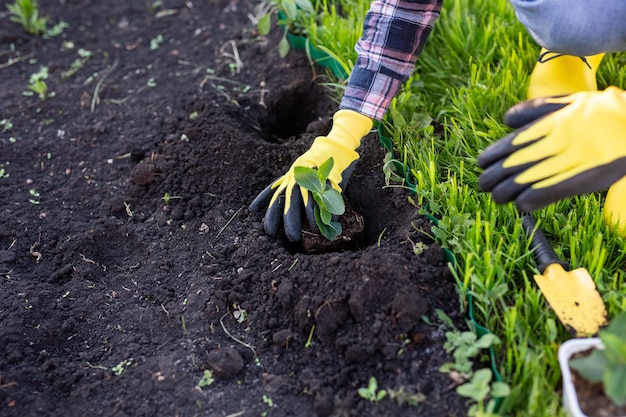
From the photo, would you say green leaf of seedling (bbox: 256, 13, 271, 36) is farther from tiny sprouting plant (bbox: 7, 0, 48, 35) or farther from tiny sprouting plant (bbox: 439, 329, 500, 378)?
tiny sprouting plant (bbox: 439, 329, 500, 378)

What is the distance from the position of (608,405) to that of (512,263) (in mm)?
408

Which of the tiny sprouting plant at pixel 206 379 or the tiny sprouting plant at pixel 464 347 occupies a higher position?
the tiny sprouting plant at pixel 464 347

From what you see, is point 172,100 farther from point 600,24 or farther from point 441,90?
point 600,24

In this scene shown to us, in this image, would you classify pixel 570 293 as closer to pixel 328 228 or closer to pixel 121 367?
pixel 328 228

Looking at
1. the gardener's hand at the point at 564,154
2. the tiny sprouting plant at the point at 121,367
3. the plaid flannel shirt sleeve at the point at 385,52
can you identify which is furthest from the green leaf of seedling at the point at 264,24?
the tiny sprouting plant at the point at 121,367

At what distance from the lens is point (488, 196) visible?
5.83ft

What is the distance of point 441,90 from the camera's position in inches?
90.0

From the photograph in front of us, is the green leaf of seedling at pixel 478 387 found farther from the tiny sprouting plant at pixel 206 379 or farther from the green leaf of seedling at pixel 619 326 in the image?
the tiny sprouting plant at pixel 206 379

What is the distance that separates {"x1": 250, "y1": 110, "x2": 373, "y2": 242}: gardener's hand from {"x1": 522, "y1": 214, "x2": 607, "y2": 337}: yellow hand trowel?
549mm

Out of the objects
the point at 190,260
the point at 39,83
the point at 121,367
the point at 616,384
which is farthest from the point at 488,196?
the point at 39,83

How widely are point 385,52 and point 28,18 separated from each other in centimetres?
166

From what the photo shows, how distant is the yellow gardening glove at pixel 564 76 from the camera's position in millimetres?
2121

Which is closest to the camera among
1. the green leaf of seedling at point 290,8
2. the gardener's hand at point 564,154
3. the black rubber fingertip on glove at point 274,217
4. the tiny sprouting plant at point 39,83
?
the gardener's hand at point 564,154

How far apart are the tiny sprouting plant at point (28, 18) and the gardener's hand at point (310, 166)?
151 centimetres
